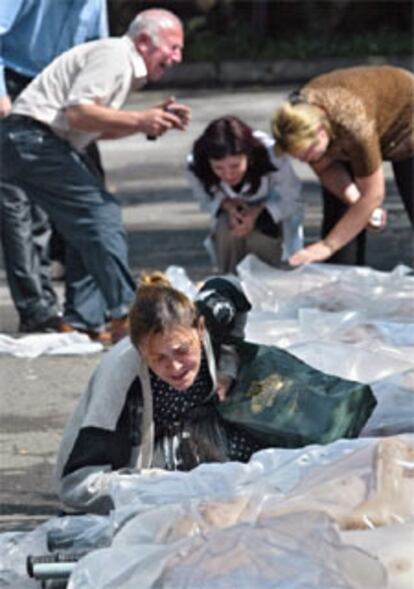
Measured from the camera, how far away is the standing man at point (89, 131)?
26.3 feet

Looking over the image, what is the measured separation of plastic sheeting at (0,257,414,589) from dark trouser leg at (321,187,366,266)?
2.34 meters

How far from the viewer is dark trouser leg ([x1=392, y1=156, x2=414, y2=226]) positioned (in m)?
8.59

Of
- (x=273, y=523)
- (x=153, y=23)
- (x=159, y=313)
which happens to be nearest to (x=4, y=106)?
(x=153, y=23)

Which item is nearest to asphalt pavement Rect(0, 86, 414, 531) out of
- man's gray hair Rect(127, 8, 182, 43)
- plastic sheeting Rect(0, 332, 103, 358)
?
plastic sheeting Rect(0, 332, 103, 358)

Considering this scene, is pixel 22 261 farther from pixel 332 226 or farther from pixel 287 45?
pixel 287 45

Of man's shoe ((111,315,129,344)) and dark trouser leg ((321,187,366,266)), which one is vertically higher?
dark trouser leg ((321,187,366,266))

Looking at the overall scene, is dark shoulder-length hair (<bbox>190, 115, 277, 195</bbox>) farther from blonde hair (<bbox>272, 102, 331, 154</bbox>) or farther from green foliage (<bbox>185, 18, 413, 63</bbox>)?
green foliage (<bbox>185, 18, 413, 63</bbox>)

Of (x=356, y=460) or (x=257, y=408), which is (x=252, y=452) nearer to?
(x=257, y=408)

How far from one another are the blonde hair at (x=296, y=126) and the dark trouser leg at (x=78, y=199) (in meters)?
0.75

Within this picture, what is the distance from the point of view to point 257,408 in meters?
5.79

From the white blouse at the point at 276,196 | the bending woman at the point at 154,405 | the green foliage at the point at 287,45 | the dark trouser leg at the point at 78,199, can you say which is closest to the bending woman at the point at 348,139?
the white blouse at the point at 276,196

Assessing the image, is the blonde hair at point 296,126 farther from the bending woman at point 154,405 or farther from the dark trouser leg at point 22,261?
the bending woman at point 154,405

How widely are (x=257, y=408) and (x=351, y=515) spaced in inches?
36.4

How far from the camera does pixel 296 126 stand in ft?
25.6
